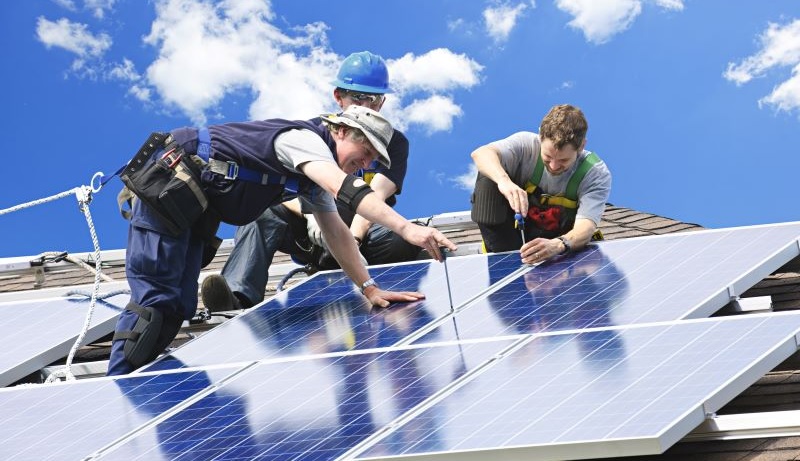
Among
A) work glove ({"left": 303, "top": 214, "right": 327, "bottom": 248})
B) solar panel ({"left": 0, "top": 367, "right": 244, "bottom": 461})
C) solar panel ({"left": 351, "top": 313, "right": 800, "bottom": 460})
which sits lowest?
solar panel ({"left": 351, "top": 313, "right": 800, "bottom": 460})

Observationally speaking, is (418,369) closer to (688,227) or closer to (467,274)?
(467,274)

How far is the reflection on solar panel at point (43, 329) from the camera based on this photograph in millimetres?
8461

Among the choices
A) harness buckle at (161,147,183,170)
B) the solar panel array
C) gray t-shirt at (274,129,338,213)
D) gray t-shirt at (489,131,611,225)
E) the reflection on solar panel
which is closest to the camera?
the solar panel array

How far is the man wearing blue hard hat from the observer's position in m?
9.34

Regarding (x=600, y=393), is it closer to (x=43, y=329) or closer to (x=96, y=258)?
(x=96, y=258)

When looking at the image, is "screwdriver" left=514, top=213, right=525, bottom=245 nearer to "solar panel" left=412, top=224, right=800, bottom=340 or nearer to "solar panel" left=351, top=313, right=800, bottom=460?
"solar panel" left=412, top=224, right=800, bottom=340

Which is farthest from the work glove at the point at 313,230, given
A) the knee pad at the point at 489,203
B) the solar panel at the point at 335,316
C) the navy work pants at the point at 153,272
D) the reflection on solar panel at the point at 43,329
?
the navy work pants at the point at 153,272

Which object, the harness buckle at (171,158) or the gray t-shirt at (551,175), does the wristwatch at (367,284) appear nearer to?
the gray t-shirt at (551,175)

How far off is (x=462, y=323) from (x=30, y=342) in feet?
9.43

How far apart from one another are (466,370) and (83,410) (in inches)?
77.6

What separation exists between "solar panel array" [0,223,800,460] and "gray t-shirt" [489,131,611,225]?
30 cm

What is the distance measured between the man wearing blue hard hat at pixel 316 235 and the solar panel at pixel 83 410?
5.69ft

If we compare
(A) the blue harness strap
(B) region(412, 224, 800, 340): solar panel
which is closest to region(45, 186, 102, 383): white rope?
(A) the blue harness strap

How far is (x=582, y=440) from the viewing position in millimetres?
5500
